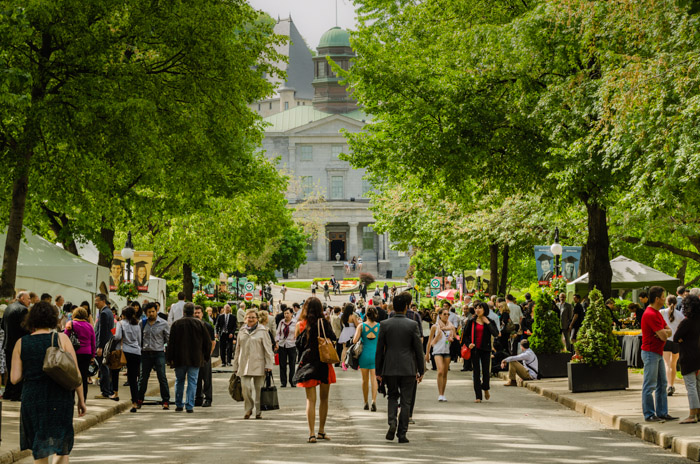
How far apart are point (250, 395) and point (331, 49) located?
12758cm

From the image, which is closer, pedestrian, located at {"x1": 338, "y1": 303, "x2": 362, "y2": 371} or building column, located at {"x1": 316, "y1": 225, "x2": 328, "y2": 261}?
pedestrian, located at {"x1": 338, "y1": 303, "x2": 362, "y2": 371}

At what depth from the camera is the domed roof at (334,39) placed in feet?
453

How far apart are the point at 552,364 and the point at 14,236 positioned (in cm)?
1156

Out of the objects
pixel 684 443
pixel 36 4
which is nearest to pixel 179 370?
pixel 36 4

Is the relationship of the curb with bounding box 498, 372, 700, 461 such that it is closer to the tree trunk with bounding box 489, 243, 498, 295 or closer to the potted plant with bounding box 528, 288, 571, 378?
the potted plant with bounding box 528, 288, 571, 378

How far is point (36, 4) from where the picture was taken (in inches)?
647

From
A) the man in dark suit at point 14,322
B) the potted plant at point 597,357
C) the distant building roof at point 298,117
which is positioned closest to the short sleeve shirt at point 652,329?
the potted plant at point 597,357

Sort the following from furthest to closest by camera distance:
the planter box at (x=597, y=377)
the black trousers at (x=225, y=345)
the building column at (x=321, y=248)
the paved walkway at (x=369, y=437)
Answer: the building column at (x=321, y=248) → the black trousers at (x=225, y=345) → the planter box at (x=597, y=377) → the paved walkway at (x=369, y=437)

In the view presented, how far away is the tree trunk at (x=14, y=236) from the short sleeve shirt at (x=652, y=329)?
37.8 ft

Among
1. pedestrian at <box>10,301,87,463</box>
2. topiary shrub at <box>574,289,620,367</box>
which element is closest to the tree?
pedestrian at <box>10,301,87,463</box>

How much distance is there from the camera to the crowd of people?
7.99 m

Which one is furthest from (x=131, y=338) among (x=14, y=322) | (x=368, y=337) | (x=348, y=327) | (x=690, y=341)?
(x=690, y=341)

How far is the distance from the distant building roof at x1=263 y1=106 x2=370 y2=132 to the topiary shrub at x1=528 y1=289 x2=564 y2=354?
107784mm

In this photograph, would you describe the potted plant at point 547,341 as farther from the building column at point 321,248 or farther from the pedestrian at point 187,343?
the building column at point 321,248
